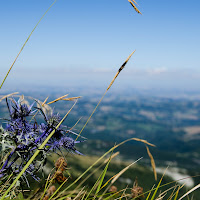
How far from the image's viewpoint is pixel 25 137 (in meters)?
1.65

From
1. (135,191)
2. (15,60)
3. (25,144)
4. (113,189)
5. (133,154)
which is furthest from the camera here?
(133,154)

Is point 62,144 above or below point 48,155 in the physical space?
above

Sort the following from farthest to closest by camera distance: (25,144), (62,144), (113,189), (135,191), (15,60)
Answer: (113,189), (135,191), (15,60), (62,144), (25,144)

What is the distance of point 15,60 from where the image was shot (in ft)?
6.40

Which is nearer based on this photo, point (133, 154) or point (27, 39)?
point (27, 39)

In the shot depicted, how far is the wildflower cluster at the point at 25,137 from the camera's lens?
1681 millimetres

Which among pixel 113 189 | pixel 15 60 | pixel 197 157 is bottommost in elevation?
pixel 197 157

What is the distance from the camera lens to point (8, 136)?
1.70m

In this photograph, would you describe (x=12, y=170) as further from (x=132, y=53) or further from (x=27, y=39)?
(x=132, y=53)

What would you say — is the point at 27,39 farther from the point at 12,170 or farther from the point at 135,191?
the point at 135,191

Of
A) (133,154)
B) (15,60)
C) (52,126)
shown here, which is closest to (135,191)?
(52,126)

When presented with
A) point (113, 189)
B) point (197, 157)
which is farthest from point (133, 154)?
point (113, 189)

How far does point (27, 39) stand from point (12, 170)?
1.13 metres

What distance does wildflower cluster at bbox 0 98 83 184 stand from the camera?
168 cm
